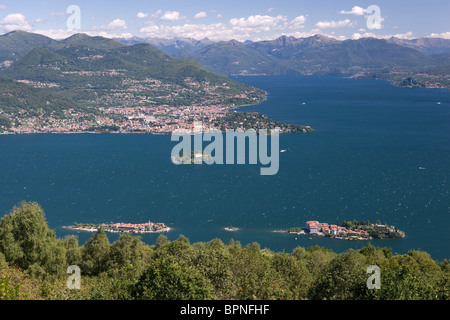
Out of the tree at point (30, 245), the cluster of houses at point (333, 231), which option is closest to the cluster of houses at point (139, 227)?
the cluster of houses at point (333, 231)

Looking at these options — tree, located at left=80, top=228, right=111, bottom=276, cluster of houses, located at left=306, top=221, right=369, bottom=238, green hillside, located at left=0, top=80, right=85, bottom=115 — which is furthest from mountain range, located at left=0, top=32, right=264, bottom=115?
tree, located at left=80, top=228, right=111, bottom=276

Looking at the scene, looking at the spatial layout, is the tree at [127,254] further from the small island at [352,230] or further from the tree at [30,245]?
the small island at [352,230]

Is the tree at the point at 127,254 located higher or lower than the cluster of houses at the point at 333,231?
higher

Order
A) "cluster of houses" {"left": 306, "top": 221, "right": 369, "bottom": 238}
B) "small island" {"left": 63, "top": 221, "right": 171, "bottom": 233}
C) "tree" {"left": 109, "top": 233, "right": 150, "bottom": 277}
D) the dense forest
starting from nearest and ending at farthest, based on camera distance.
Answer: the dense forest
"tree" {"left": 109, "top": 233, "right": 150, "bottom": 277}
"cluster of houses" {"left": 306, "top": 221, "right": 369, "bottom": 238}
"small island" {"left": 63, "top": 221, "right": 171, "bottom": 233}

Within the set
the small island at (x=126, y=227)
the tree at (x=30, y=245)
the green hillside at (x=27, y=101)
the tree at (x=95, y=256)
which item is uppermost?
the green hillside at (x=27, y=101)

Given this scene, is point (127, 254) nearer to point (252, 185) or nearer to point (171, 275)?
point (171, 275)

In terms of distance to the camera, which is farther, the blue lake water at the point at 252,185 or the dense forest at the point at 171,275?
the blue lake water at the point at 252,185

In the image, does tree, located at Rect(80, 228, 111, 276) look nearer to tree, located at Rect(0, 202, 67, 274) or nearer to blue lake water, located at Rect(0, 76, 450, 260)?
tree, located at Rect(0, 202, 67, 274)
